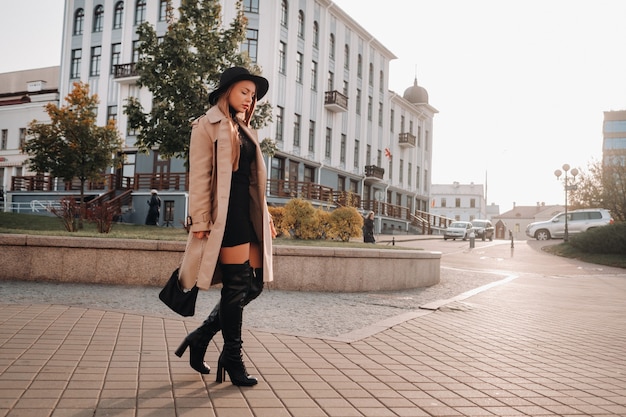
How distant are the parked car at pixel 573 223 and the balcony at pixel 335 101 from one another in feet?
46.9

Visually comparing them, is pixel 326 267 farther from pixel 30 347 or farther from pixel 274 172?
pixel 274 172

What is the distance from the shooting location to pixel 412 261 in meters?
11.1

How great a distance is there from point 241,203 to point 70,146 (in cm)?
2136

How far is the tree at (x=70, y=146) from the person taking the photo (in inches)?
900

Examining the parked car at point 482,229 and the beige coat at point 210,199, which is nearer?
the beige coat at point 210,199

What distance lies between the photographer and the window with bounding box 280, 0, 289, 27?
33156mm

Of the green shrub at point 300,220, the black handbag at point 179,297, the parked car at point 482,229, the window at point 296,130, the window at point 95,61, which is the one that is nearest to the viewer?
the black handbag at point 179,297

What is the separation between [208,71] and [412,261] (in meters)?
10.1

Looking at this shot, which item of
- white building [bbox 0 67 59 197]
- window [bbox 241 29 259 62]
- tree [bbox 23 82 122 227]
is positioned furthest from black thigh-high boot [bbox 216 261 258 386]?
white building [bbox 0 67 59 197]

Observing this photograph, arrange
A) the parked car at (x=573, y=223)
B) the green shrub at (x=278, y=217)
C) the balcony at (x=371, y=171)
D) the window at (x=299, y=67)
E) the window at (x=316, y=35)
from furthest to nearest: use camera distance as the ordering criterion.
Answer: the balcony at (x=371, y=171), the window at (x=316, y=35), the window at (x=299, y=67), the parked car at (x=573, y=223), the green shrub at (x=278, y=217)

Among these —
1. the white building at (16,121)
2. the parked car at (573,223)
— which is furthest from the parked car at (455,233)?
the white building at (16,121)

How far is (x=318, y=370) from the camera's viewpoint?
423cm

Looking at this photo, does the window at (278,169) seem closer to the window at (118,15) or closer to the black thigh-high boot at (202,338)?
the window at (118,15)

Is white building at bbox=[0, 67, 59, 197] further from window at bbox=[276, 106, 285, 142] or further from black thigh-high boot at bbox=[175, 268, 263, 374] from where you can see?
black thigh-high boot at bbox=[175, 268, 263, 374]
